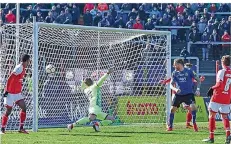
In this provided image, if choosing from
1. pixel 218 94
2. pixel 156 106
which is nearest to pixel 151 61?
pixel 156 106

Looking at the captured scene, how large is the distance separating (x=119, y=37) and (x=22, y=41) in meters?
3.29

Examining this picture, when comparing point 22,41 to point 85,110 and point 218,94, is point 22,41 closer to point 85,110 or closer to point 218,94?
point 85,110

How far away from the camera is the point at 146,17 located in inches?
1574

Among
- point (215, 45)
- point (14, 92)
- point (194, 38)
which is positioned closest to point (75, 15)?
point (194, 38)

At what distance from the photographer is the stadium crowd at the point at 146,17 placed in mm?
37719

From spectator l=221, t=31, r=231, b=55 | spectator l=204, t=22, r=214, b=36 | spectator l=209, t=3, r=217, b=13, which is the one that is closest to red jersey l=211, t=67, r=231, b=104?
spectator l=221, t=31, r=231, b=55

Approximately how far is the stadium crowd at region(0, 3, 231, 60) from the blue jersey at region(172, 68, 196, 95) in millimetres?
14124

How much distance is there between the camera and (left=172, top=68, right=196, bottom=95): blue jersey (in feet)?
76.1

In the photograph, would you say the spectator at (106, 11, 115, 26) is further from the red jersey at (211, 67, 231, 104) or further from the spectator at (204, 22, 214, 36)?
the red jersey at (211, 67, 231, 104)

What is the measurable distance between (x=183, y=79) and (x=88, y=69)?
4962 millimetres

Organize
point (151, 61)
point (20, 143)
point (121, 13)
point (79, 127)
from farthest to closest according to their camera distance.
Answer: point (121, 13), point (151, 61), point (79, 127), point (20, 143)

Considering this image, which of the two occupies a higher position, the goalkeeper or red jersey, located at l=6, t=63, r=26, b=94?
red jersey, located at l=6, t=63, r=26, b=94

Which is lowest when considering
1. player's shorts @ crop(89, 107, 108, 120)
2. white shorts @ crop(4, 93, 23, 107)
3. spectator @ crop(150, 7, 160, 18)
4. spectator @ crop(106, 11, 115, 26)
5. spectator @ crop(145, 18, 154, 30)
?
player's shorts @ crop(89, 107, 108, 120)

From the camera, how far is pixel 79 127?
82.0 feet
